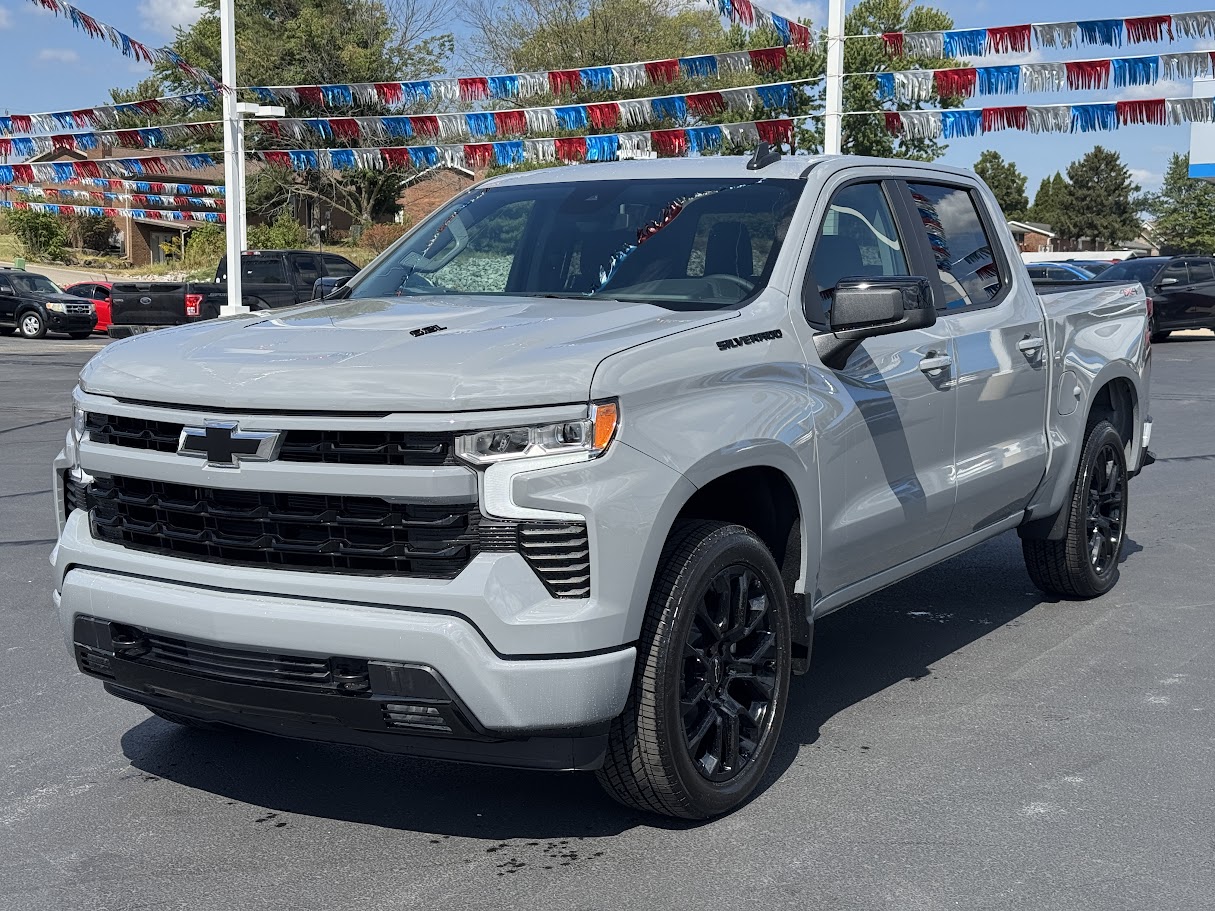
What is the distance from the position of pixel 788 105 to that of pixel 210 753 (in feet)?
60.1

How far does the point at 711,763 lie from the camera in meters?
4.12

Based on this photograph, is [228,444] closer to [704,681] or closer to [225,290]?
[704,681]

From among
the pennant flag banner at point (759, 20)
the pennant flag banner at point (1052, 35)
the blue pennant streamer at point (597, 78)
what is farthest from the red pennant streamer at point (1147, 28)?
the blue pennant streamer at point (597, 78)

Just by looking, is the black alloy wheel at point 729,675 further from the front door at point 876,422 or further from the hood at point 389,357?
the hood at point 389,357

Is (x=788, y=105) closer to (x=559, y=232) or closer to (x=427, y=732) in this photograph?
(x=559, y=232)

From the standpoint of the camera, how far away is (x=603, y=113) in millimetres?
22203

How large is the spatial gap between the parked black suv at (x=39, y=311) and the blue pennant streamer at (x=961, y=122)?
20.8 meters

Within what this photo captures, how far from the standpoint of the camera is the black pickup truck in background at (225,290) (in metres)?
28.2

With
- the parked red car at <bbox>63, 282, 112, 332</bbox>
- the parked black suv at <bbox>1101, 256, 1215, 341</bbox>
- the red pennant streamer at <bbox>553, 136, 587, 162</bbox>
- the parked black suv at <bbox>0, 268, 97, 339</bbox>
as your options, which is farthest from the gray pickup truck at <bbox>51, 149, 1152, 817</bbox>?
the parked red car at <bbox>63, 282, 112, 332</bbox>

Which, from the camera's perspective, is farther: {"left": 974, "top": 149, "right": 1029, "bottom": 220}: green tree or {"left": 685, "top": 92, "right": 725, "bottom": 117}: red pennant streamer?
{"left": 974, "top": 149, "right": 1029, "bottom": 220}: green tree

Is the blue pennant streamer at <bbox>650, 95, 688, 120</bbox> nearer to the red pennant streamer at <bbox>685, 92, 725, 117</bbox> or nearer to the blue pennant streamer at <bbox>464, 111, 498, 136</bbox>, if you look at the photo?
the red pennant streamer at <bbox>685, 92, 725, 117</bbox>

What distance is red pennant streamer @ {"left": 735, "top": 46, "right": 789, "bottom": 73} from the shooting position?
19516 mm

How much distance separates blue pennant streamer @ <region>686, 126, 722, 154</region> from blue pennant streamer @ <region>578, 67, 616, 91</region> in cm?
149

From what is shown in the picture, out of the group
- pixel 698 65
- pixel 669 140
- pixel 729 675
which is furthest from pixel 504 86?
pixel 729 675
